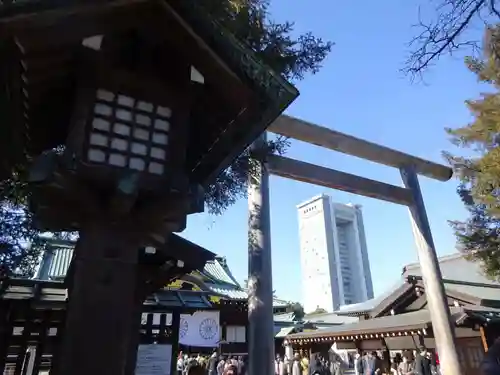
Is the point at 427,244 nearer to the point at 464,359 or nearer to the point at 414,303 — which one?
the point at 464,359

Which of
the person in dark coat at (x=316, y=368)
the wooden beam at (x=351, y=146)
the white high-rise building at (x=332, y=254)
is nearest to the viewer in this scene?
the wooden beam at (x=351, y=146)

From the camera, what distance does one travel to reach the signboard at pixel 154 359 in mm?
6027

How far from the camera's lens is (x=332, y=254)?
73.8 meters

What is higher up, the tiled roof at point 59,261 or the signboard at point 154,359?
the tiled roof at point 59,261

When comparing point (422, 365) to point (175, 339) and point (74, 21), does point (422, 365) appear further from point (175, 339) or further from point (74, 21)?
point (74, 21)

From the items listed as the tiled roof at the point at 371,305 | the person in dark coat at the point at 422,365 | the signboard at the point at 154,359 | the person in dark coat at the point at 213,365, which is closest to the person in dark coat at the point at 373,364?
the tiled roof at the point at 371,305

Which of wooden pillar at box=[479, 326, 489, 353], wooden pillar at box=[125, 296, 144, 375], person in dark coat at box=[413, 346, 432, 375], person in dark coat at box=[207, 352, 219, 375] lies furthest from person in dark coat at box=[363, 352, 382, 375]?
wooden pillar at box=[125, 296, 144, 375]

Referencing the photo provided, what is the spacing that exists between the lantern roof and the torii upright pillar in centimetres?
205

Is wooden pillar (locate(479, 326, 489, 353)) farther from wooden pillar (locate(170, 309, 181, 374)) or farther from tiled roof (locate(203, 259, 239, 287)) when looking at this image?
tiled roof (locate(203, 259, 239, 287))

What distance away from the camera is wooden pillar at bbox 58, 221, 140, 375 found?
2463 millimetres

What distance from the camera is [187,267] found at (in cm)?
460

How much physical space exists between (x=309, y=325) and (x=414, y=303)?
28.1 ft

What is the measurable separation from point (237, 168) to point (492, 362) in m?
4.09

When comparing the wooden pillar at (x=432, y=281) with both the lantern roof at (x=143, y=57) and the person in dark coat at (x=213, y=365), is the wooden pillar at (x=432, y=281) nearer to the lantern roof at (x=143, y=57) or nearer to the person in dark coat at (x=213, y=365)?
the lantern roof at (x=143, y=57)
